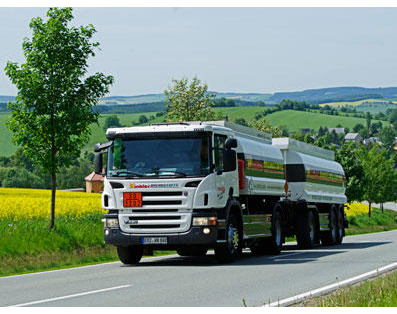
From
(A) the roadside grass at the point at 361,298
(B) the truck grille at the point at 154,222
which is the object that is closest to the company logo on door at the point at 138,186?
(B) the truck grille at the point at 154,222

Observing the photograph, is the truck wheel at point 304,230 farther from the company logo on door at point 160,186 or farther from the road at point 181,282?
the company logo on door at point 160,186

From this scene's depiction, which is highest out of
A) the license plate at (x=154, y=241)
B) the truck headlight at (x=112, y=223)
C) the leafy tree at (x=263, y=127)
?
the leafy tree at (x=263, y=127)

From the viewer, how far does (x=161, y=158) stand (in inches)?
616

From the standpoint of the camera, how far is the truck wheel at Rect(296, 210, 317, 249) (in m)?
23.9

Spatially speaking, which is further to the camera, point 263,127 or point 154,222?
point 263,127

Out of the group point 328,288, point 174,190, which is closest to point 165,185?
point 174,190

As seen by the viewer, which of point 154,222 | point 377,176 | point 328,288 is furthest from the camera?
point 377,176

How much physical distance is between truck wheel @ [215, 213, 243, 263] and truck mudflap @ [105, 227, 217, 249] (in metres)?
0.62

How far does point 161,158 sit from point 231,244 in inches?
106

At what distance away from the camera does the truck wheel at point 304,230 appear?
78.3 feet

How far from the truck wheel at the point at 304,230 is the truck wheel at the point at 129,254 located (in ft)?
26.5

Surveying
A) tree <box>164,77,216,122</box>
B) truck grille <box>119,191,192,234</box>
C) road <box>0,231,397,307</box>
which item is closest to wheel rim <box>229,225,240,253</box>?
road <box>0,231,397,307</box>

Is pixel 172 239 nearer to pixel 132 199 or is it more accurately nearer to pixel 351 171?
pixel 132 199

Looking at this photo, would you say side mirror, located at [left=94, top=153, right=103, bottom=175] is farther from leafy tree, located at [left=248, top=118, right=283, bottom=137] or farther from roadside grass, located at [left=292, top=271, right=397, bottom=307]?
leafy tree, located at [left=248, top=118, right=283, bottom=137]
